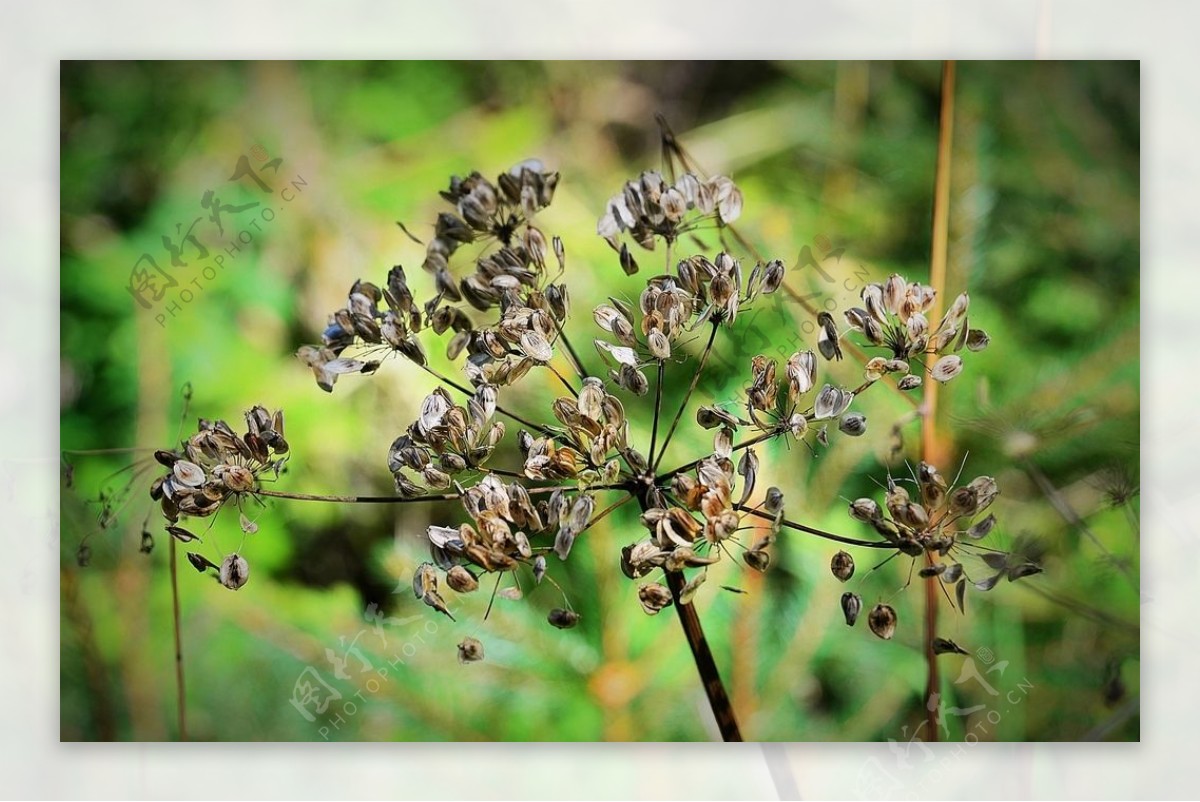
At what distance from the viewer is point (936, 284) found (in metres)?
1.73

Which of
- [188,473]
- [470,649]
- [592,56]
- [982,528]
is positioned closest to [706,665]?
[470,649]

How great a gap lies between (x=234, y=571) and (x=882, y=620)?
0.98 meters

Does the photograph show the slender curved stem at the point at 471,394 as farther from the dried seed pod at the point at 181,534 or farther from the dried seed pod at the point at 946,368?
the dried seed pod at the point at 946,368

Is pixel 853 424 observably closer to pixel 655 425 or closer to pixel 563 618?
pixel 655 425

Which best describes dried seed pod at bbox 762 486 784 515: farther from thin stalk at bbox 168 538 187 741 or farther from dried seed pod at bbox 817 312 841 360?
thin stalk at bbox 168 538 187 741

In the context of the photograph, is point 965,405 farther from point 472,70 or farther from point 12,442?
point 12,442

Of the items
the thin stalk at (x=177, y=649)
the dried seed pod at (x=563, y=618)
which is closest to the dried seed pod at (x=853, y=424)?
the dried seed pod at (x=563, y=618)

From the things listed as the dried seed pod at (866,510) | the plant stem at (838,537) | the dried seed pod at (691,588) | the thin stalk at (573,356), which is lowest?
the dried seed pod at (691,588)

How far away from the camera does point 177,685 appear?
1.75 meters

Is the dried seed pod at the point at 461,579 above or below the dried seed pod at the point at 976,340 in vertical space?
below

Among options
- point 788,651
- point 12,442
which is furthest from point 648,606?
point 12,442

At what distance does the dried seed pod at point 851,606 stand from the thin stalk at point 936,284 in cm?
10

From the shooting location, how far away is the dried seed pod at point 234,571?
1730mm

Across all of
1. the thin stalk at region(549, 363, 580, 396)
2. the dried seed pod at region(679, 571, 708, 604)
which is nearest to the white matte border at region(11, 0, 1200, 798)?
the dried seed pod at region(679, 571, 708, 604)
